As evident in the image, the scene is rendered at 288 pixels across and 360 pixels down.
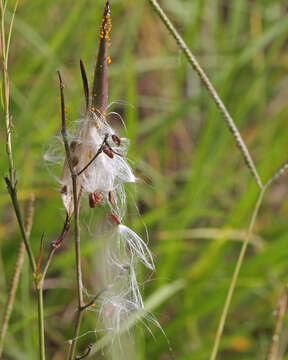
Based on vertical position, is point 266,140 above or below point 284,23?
below

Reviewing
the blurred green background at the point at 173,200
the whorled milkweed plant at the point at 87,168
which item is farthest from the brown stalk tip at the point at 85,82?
the blurred green background at the point at 173,200

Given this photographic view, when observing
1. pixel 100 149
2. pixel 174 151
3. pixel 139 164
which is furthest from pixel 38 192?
pixel 100 149

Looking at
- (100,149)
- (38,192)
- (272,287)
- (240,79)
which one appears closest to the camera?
(100,149)

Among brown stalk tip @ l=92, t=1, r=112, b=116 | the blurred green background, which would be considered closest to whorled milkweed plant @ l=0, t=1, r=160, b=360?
brown stalk tip @ l=92, t=1, r=112, b=116

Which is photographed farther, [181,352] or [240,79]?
[240,79]

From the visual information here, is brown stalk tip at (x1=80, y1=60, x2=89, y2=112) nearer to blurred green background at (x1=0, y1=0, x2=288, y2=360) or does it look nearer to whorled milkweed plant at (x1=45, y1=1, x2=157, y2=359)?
whorled milkweed plant at (x1=45, y1=1, x2=157, y2=359)

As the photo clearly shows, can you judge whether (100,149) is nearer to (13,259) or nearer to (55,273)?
(13,259)

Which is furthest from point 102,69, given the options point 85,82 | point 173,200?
point 173,200
